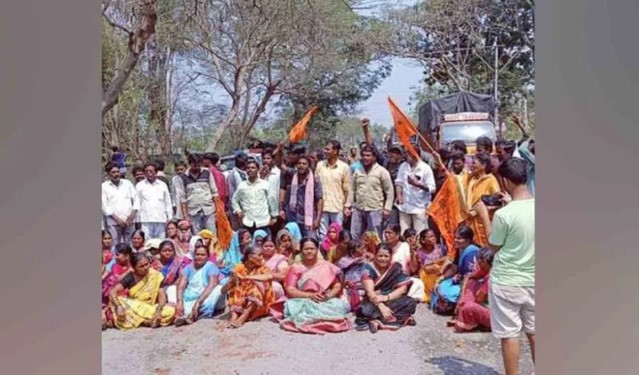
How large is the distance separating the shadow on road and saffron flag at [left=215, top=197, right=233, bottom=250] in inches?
48.0

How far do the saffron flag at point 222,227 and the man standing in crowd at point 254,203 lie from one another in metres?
0.07

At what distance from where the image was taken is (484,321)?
2732 mm

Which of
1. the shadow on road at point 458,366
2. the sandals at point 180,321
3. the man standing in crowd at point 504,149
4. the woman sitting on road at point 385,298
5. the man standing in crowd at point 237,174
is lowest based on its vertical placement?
the shadow on road at point 458,366

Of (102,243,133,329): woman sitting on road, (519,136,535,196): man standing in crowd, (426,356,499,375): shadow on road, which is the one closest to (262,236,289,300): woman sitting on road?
(102,243,133,329): woman sitting on road

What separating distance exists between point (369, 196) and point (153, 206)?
46.2 inches

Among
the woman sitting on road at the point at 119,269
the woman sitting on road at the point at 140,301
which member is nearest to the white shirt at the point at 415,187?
the woman sitting on road at the point at 140,301

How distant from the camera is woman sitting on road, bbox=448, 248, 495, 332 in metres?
2.74

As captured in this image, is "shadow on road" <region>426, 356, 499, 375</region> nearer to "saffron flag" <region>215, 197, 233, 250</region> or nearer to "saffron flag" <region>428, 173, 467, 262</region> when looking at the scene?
"saffron flag" <region>428, 173, 467, 262</region>

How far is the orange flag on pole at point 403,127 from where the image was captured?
318 centimetres

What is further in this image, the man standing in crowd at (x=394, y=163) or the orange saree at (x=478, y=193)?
the man standing in crowd at (x=394, y=163)

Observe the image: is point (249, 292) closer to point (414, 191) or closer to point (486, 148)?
point (414, 191)

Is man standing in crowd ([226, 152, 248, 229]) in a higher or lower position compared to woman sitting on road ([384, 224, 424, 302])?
higher

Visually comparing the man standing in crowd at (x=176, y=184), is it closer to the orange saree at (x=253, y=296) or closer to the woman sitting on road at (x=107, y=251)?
the woman sitting on road at (x=107, y=251)
